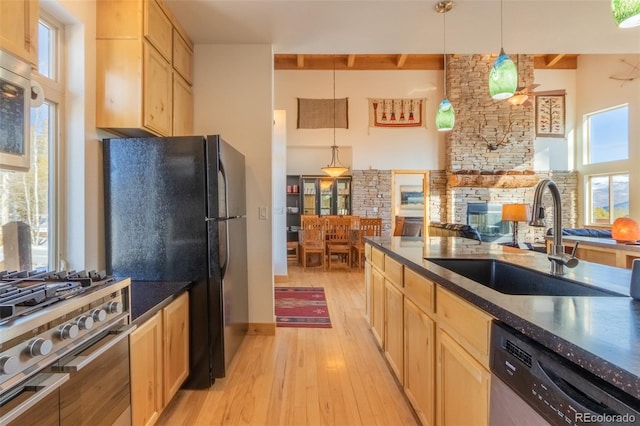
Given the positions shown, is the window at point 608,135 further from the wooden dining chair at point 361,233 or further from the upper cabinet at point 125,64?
the upper cabinet at point 125,64

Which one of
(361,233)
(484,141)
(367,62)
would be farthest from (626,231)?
(367,62)

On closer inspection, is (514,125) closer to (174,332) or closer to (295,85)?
(295,85)

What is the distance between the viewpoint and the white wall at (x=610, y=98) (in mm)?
6242

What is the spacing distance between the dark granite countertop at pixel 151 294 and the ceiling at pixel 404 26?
6.52 feet

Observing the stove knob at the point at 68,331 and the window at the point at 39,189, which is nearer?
the stove knob at the point at 68,331

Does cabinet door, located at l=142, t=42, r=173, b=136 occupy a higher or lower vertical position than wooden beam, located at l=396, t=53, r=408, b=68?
lower

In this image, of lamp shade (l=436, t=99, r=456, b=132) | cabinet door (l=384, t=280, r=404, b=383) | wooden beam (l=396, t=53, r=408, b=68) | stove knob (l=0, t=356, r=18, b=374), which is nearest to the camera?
stove knob (l=0, t=356, r=18, b=374)

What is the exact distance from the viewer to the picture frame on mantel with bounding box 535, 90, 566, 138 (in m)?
7.42

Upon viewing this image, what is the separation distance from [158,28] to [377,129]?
5723 millimetres

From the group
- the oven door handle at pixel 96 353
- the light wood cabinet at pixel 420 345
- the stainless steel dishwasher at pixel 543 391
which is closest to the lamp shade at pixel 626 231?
the light wood cabinet at pixel 420 345

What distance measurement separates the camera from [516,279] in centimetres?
171

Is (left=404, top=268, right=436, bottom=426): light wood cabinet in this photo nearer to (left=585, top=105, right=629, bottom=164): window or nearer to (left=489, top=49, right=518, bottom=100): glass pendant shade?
(left=489, top=49, right=518, bottom=100): glass pendant shade

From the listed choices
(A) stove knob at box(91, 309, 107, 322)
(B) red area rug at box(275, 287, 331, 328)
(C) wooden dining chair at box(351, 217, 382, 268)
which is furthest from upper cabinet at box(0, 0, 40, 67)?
(C) wooden dining chair at box(351, 217, 382, 268)

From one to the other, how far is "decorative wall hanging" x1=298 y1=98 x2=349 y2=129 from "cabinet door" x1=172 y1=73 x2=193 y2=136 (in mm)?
4593
